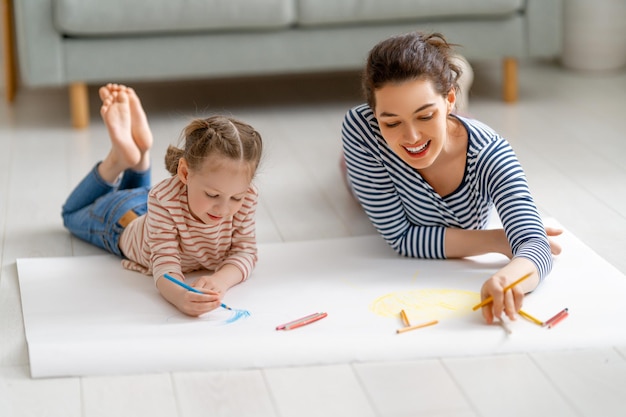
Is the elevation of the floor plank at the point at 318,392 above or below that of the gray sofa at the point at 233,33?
below

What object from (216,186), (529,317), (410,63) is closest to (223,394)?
(216,186)

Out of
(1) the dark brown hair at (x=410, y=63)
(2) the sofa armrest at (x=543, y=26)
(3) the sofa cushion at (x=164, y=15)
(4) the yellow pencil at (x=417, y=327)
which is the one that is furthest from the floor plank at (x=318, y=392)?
(2) the sofa armrest at (x=543, y=26)

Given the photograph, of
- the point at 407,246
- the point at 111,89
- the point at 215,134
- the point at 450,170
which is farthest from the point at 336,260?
the point at 111,89

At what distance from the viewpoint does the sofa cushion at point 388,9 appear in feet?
8.90

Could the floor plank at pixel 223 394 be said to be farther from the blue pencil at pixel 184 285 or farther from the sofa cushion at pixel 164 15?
the sofa cushion at pixel 164 15

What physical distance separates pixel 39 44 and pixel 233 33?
20.5 inches

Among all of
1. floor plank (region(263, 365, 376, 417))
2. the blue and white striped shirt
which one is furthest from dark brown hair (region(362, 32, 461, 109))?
floor plank (region(263, 365, 376, 417))

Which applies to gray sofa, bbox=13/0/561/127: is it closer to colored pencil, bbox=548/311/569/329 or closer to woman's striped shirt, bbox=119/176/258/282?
woman's striped shirt, bbox=119/176/258/282

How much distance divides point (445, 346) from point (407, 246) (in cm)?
35

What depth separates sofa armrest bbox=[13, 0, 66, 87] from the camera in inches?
104

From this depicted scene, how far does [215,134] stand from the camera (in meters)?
1.51

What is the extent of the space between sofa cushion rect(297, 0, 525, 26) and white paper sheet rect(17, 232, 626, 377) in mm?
1091

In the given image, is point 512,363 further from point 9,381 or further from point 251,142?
A: point 9,381

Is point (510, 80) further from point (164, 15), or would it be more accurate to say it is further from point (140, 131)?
point (140, 131)
